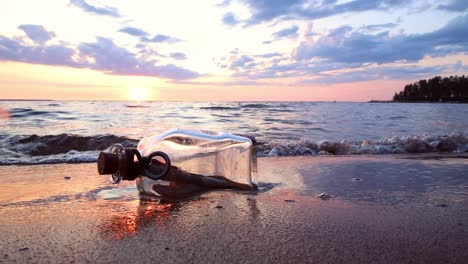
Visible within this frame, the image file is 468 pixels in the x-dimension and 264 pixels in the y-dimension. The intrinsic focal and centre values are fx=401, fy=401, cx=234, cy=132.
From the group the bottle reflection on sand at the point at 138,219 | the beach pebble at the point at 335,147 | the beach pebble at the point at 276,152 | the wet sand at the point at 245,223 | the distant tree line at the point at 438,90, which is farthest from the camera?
the distant tree line at the point at 438,90

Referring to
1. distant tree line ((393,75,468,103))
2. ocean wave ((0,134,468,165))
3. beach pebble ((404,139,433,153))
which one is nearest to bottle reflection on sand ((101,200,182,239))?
ocean wave ((0,134,468,165))

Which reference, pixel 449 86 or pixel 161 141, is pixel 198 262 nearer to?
pixel 161 141

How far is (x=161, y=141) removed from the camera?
247 cm

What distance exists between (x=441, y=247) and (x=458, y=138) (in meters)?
6.57

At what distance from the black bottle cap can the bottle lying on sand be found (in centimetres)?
3

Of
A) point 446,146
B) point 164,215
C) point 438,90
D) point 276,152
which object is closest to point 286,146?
point 276,152

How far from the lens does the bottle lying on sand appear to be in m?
2.17

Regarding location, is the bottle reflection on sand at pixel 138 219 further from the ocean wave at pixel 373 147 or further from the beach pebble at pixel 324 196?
the ocean wave at pixel 373 147

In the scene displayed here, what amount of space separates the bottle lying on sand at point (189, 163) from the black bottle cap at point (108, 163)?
1.3 inches

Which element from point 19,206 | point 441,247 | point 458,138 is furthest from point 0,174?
point 458,138

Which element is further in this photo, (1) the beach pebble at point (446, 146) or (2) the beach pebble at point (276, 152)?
(1) the beach pebble at point (446, 146)

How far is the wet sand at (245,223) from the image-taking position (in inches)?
60.1

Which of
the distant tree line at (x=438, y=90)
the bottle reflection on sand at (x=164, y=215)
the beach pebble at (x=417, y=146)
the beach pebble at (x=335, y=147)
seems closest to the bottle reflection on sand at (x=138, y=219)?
the bottle reflection on sand at (x=164, y=215)

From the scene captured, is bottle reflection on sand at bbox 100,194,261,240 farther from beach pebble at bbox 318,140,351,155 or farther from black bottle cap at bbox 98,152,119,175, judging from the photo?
beach pebble at bbox 318,140,351,155
